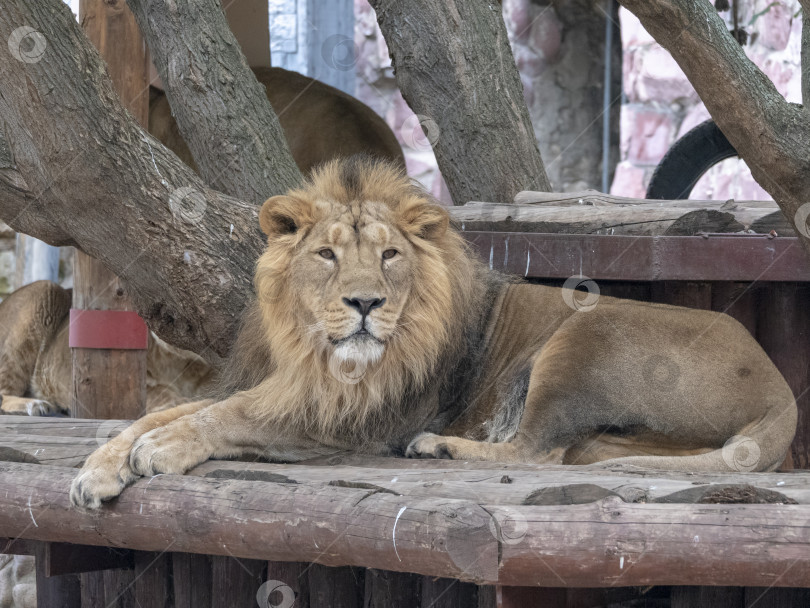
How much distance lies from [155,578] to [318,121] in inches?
175

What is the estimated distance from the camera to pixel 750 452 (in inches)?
128

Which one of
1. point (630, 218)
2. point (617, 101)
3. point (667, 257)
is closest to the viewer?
point (667, 257)

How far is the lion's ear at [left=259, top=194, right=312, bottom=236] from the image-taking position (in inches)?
139

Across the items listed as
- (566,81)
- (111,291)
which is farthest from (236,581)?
(566,81)

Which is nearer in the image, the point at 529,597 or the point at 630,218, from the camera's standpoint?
the point at 529,597

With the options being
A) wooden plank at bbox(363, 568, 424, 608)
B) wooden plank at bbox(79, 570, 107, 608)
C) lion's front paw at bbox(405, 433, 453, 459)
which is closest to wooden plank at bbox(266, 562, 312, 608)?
wooden plank at bbox(363, 568, 424, 608)

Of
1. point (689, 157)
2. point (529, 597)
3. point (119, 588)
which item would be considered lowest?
point (119, 588)

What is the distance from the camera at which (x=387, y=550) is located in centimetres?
244

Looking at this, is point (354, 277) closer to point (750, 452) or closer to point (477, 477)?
point (477, 477)

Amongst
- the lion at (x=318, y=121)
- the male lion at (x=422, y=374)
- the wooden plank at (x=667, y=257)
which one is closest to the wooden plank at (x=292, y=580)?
the male lion at (x=422, y=374)

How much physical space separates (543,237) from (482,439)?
92 centimetres

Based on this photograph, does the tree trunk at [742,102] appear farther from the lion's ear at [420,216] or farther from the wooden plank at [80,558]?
the wooden plank at [80,558]

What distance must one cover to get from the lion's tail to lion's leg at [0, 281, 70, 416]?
13.5 ft

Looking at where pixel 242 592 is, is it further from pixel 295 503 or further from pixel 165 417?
pixel 295 503
